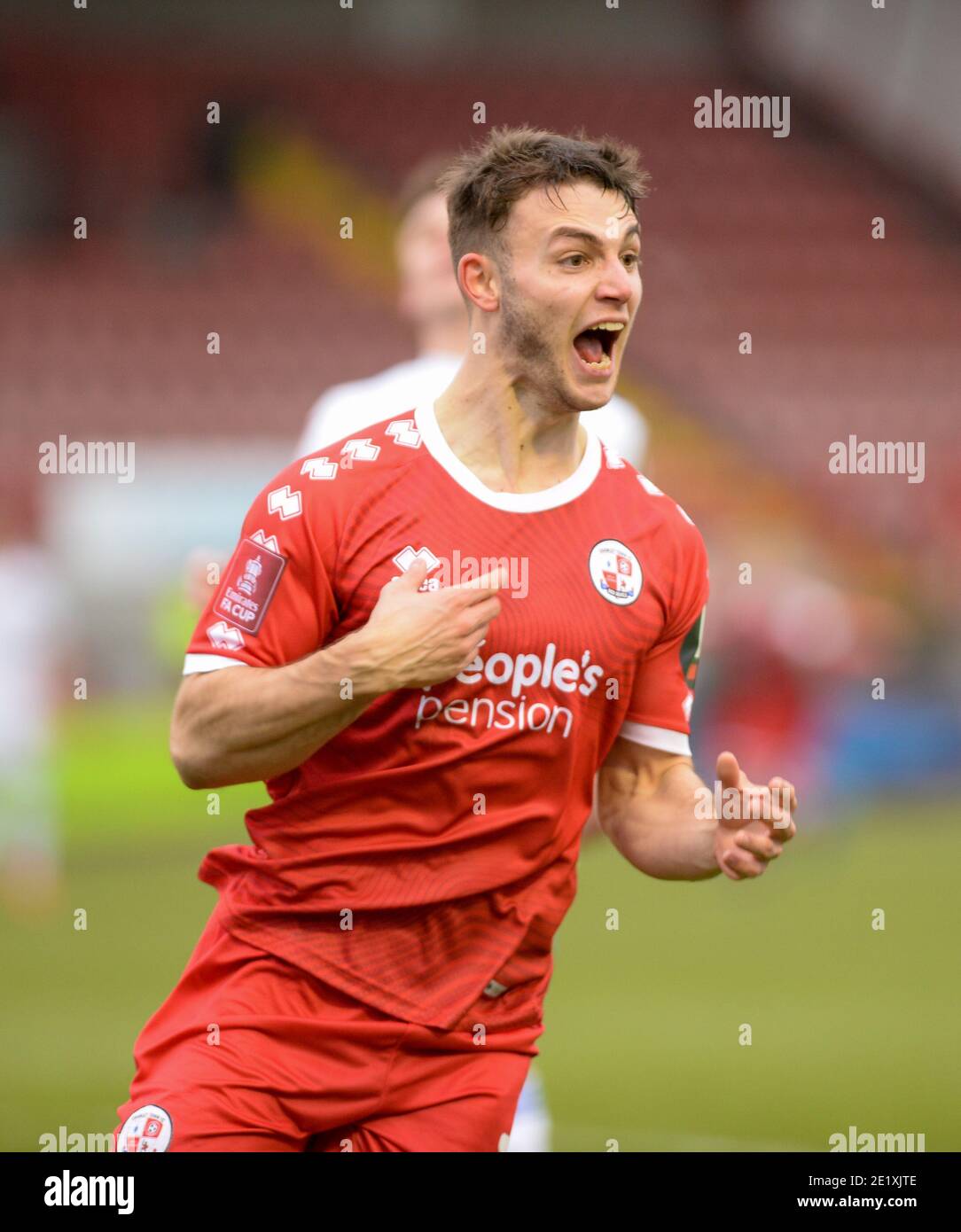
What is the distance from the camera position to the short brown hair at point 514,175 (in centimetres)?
387

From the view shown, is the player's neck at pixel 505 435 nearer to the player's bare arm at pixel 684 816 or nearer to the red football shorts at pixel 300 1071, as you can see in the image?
the player's bare arm at pixel 684 816

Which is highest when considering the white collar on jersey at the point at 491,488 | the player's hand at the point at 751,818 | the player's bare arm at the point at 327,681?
the white collar on jersey at the point at 491,488

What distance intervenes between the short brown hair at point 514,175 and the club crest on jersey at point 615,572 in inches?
25.4

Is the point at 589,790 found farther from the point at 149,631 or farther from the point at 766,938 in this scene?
the point at 149,631

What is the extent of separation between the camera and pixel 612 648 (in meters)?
3.89

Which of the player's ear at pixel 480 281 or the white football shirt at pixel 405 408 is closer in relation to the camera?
the player's ear at pixel 480 281

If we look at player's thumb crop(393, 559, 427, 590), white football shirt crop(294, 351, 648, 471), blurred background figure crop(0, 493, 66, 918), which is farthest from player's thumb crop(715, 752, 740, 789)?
blurred background figure crop(0, 493, 66, 918)

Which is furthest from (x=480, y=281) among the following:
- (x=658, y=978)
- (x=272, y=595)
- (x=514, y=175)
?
(x=658, y=978)

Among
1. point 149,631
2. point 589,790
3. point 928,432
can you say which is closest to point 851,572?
point 928,432

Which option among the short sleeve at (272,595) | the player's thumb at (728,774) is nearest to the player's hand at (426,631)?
the short sleeve at (272,595)

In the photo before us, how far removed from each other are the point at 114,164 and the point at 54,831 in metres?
11.6

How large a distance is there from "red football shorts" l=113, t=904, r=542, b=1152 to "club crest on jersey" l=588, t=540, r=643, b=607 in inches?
34.3

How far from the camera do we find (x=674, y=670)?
A: 13.4 ft

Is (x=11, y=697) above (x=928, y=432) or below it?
below
